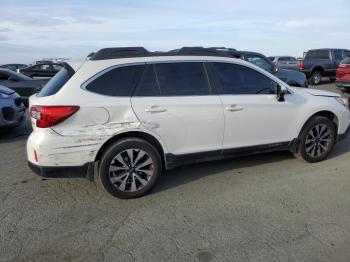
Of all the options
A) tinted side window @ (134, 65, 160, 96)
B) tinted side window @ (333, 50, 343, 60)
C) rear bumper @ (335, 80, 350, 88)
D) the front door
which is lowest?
rear bumper @ (335, 80, 350, 88)

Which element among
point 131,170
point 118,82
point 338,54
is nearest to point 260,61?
point 118,82

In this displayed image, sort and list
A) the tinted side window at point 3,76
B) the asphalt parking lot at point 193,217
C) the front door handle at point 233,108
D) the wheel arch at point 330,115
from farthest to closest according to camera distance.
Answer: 1. the tinted side window at point 3,76
2. the wheel arch at point 330,115
3. the front door handle at point 233,108
4. the asphalt parking lot at point 193,217

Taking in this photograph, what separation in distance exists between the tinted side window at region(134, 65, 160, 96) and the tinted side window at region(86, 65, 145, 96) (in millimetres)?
62

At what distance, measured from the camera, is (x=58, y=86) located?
14.2ft

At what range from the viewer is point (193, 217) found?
13.0 feet

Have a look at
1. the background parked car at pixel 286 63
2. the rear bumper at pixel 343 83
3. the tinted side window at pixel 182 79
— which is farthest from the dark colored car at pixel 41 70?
the tinted side window at pixel 182 79

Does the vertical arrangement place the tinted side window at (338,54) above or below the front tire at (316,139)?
above

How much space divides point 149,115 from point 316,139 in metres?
2.69

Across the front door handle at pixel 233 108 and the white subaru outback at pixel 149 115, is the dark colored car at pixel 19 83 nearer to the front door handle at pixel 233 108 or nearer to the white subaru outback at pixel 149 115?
the white subaru outback at pixel 149 115

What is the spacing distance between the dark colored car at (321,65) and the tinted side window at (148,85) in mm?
16236

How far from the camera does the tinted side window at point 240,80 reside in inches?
193

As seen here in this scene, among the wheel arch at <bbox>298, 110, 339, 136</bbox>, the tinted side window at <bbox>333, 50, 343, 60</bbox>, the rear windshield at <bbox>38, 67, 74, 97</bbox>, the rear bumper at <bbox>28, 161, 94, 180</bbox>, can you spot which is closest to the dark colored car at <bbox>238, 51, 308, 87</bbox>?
the wheel arch at <bbox>298, 110, 339, 136</bbox>

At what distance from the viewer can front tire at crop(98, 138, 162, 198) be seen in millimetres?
4309

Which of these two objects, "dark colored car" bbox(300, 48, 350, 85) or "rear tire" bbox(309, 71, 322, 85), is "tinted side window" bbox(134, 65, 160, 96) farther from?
"rear tire" bbox(309, 71, 322, 85)
